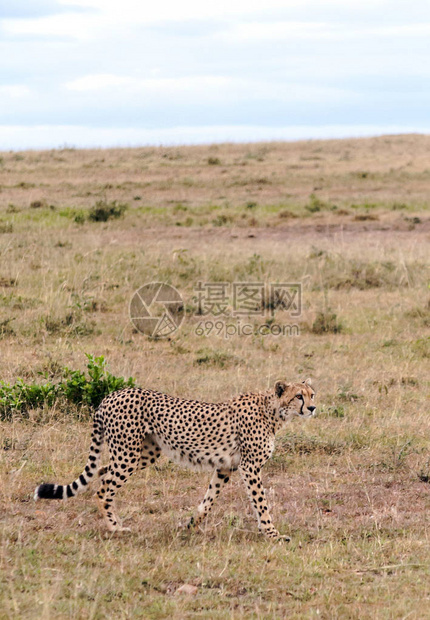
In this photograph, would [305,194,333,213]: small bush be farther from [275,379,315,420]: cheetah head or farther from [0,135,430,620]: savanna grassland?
[275,379,315,420]: cheetah head

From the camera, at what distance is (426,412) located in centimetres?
660

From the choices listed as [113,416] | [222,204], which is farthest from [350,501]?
[222,204]

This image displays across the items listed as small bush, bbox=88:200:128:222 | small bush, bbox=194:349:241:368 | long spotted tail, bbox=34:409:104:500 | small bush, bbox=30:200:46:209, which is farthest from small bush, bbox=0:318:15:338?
small bush, bbox=30:200:46:209

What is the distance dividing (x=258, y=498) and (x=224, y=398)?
7.72ft

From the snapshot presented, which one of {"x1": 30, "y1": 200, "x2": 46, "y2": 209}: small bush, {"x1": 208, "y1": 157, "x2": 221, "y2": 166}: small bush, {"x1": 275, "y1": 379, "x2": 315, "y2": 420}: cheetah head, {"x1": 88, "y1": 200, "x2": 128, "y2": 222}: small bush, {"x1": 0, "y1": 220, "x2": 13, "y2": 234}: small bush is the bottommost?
{"x1": 275, "y1": 379, "x2": 315, "y2": 420}: cheetah head

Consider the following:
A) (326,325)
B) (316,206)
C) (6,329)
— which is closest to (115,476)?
(6,329)

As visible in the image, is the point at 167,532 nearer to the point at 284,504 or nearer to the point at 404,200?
the point at 284,504

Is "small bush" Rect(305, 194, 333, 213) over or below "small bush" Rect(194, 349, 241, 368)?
over

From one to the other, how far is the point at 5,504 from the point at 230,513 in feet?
4.19

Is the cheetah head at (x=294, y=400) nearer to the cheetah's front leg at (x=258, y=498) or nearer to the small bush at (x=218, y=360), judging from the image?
the cheetah's front leg at (x=258, y=498)

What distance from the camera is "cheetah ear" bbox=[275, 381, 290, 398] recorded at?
15.0 ft

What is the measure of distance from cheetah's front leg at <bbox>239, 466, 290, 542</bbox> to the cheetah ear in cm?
44

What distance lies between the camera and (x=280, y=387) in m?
4.59

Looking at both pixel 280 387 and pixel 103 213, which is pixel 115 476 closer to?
pixel 280 387
